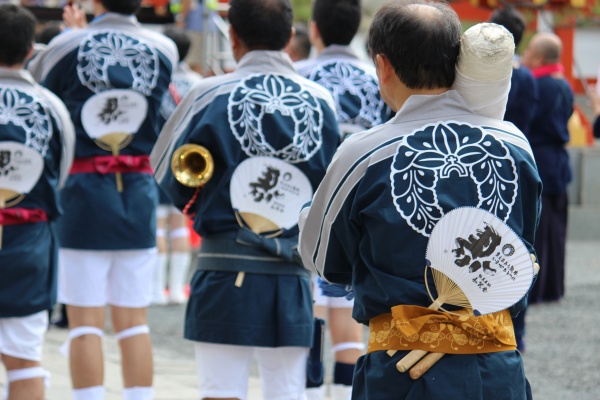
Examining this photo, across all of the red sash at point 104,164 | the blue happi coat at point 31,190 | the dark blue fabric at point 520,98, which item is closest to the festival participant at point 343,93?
the red sash at point 104,164

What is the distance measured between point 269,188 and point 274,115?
0.28 meters

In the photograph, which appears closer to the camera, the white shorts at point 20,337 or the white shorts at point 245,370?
the white shorts at point 245,370

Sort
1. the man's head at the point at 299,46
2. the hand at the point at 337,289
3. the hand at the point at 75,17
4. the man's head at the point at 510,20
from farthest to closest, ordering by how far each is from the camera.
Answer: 1. the man's head at the point at 299,46
2. the man's head at the point at 510,20
3. the hand at the point at 75,17
4. the hand at the point at 337,289

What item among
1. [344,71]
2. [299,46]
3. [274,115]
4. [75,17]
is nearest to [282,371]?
[274,115]

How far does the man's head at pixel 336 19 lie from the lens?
5.72 metres

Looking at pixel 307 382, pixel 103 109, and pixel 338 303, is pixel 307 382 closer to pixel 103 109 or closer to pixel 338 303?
pixel 338 303

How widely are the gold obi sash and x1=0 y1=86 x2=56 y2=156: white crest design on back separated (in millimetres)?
2502

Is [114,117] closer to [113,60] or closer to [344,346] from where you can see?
[113,60]

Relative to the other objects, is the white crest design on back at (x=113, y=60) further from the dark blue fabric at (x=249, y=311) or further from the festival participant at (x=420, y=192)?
the festival participant at (x=420, y=192)

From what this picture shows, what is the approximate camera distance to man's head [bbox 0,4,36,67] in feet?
16.5

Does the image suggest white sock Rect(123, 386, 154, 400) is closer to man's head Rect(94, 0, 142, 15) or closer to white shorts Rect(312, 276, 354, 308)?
white shorts Rect(312, 276, 354, 308)

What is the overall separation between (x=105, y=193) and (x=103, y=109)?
1.35ft

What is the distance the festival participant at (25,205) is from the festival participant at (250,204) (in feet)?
2.57

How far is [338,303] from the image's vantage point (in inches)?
222
